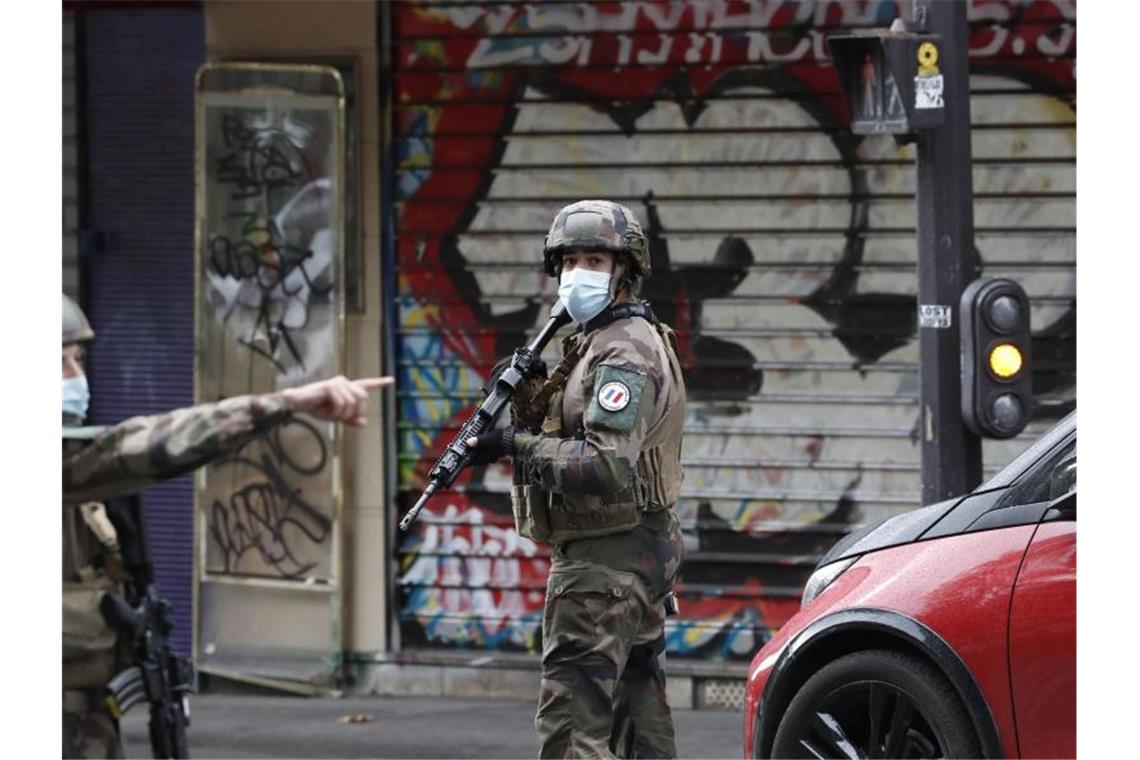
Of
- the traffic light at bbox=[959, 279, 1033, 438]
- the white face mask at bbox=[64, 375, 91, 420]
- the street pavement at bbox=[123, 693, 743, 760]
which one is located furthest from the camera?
the street pavement at bbox=[123, 693, 743, 760]

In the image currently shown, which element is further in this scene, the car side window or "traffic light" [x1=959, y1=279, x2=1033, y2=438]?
"traffic light" [x1=959, y1=279, x2=1033, y2=438]

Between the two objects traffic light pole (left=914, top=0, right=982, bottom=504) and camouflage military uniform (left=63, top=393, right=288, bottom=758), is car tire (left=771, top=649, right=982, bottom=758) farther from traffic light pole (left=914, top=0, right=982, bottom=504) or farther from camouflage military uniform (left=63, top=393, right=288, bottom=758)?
camouflage military uniform (left=63, top=393, right=288, bottom=758)

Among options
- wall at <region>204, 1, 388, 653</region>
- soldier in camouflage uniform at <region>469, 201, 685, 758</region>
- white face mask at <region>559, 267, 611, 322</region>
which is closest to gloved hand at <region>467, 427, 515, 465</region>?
soldier in camouflage uniform at <region>469, 201, 685, 758</region>

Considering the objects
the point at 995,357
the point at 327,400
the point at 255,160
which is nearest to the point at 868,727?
the point at 995,357

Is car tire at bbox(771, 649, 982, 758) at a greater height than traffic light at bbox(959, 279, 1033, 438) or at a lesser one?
lesser

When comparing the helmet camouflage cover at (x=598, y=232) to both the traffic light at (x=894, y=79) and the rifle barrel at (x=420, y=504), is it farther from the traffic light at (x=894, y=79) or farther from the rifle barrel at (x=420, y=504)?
the traffic light at (x=894, y=79)

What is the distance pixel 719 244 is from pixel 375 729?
2.57 metres

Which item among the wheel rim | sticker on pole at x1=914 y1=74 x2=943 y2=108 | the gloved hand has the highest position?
sticker on pole at x1=914 y1=74 x2=943 y2=108

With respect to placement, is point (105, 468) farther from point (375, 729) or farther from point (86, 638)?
point (375, 729)

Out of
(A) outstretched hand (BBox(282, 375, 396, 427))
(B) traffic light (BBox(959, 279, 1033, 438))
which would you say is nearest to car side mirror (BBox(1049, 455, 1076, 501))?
(B) traffic light (BBox(959, 279, 1033, 438))

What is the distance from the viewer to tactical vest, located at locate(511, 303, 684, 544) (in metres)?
6.21

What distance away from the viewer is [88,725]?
214 inches

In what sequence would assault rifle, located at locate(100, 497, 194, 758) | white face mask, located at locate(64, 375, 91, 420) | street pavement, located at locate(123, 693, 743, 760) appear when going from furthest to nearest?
street pavement, located at locate(123, 693, 743, 760)
assault rifle, located at locate(100, 497, 194, 758)
white face mask, located at locate(64, 375, 91, 420)

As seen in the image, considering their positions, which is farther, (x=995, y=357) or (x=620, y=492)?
(x=995, y=357)
